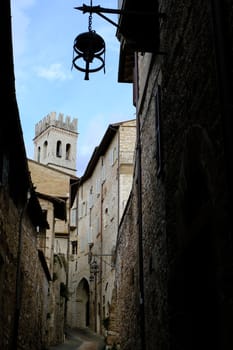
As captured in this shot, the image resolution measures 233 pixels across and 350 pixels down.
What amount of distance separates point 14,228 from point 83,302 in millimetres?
29184

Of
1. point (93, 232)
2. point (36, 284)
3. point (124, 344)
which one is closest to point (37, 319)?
point (36, 284)

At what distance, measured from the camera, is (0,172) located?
30.4ft

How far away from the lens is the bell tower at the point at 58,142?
7662 centimetres

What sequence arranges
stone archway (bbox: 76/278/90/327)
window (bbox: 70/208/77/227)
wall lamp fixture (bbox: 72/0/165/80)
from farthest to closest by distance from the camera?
window (bbox: 70/208/77/227) < stone archway (bbox: 76/278/90/327) < wall lamp fixture (bbox: 72/0/165/80)

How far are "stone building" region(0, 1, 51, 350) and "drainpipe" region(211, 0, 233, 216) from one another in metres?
3.36

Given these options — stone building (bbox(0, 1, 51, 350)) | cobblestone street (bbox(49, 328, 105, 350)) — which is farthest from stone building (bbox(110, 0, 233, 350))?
cobblestone street (bbox(49, 328, 105, 350))

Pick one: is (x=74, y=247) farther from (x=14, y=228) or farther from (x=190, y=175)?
(x=190, y=175)

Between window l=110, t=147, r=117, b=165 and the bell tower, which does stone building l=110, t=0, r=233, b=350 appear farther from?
the bell tower

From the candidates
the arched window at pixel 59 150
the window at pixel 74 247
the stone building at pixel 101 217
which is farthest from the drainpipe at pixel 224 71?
the arched window at pixel 59 150

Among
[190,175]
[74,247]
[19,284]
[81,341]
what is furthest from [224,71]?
[74,247]

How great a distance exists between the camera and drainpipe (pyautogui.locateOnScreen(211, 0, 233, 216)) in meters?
3.60

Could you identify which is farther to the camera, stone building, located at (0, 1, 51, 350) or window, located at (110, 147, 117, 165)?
window, located at (110, 147, 117, 165)

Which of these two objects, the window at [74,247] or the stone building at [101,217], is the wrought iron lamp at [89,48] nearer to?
the stone building at [101,217]

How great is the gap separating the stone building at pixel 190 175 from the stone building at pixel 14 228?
2.03 m
